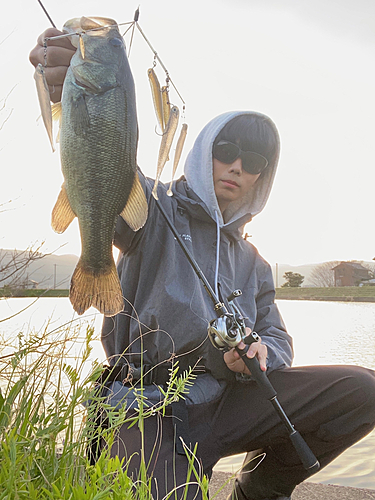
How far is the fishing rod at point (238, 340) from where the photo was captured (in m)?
2.69

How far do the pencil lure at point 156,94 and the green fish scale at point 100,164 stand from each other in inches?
6.5

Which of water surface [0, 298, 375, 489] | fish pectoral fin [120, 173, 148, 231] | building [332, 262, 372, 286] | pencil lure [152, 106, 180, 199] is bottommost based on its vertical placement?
building [332, 262, 372, 286]

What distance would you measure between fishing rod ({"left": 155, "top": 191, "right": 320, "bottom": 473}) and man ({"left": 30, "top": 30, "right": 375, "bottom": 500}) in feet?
0.24

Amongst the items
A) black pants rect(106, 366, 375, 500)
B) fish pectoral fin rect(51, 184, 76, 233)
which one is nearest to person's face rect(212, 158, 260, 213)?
black pants rect(106, 366, 375, 500)

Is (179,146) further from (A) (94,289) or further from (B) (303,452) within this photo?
(B) (303,452)

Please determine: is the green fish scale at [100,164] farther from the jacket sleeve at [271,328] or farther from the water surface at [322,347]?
the jacket sleeve at [271,328]

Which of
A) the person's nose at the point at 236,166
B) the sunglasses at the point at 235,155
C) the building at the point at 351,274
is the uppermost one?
the sunglasses at the point at 235,155

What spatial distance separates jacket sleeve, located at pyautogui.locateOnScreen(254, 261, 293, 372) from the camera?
3.21m

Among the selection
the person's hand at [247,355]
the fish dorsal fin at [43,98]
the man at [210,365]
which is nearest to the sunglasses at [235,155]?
the man at [210,365]

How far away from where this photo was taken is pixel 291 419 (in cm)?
305

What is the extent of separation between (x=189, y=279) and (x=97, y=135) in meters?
1.49

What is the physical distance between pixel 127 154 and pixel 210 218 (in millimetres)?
1671

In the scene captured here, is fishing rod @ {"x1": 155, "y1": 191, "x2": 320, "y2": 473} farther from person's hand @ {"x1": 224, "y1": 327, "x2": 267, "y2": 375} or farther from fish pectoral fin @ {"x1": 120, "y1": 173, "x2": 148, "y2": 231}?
fish pectoral fin @ {"x1": 120, "y1": 173, "x2": 148, "y2": 231}

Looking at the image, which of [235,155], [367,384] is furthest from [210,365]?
[235,155]
